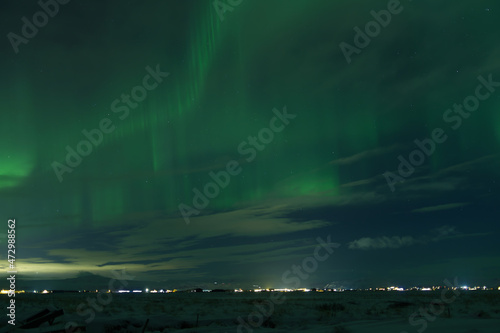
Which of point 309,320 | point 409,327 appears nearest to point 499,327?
point 409,327

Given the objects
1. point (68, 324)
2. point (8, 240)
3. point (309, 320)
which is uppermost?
point (8, 240)

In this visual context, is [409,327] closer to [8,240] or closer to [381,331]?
[381,331]

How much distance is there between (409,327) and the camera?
13.5 meters

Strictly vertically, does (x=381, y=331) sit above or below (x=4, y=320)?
below

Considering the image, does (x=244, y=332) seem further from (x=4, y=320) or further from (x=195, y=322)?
(x=4, y=320)

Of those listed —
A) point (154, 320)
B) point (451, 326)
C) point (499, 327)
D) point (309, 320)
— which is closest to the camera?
point (499, 327)

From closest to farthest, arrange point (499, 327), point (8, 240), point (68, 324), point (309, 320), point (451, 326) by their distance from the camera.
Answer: point (499, 327)
point (451, 326)
point (68, 324)
point (8, 240)
point (309, 320)

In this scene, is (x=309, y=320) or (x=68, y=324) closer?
(x=68, y=324)

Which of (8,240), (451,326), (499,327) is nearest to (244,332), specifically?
(451,326)

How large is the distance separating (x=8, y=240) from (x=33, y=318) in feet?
10.9

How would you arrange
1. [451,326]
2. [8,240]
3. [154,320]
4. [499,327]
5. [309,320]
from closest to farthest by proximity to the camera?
[499,327] < [451,326] < [8,240] < [154,320] < [309,320]

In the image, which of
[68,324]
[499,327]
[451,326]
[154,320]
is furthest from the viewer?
[154,320]

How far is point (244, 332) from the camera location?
1700cm

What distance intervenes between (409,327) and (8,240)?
51.3 ft
